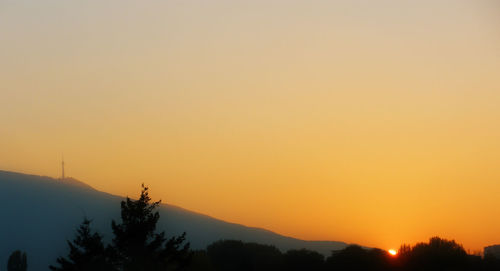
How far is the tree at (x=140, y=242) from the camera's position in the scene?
174 ft

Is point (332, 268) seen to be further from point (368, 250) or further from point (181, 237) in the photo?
point (181, 237)

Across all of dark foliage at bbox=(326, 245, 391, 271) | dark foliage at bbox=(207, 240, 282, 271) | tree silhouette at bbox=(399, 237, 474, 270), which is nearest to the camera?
tree silhouette at bbox=(399, 237, 474, 270)

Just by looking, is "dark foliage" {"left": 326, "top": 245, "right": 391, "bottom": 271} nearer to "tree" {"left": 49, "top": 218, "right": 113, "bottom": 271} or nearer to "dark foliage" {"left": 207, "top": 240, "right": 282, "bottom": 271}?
"dark foliage" {"left": 207, "top": 240, "right": 282, "bottom": 271}

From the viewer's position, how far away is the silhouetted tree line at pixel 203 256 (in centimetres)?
5341

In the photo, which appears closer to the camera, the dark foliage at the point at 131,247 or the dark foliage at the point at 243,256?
the dark foliage at the point at 131,247

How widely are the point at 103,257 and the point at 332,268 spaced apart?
66.0m

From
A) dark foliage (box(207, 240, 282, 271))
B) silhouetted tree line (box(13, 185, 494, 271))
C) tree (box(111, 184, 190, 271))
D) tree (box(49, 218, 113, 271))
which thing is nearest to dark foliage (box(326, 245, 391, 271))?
silhouetted tree line (box(13, 185, 494, 271))

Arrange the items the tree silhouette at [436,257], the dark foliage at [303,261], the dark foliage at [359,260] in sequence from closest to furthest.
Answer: the tree silhouette at [436,257]
the dark foliage at [359,260]
the dark foliage at [303,261]

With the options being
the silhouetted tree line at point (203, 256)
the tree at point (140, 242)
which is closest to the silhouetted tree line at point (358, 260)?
the silhouetted tree line at point (203, 256)

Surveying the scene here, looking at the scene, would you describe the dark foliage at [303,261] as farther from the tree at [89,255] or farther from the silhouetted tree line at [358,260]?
the tree at [89,255]

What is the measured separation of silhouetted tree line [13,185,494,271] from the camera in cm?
5341

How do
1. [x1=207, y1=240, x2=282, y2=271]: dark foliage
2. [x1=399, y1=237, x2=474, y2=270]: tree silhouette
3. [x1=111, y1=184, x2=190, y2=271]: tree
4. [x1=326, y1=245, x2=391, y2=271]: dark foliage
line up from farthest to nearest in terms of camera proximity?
1. [x1=207, y1=240, x2=282, y2=271]: dark foliage
2. [x1=326, y1=245, x2=391, y2=271]: dark foliage
3. [x1=399, y1=237, x2=474, y2=270]: tree silhouette
4. [x1=111, y1=184, x2=190, y2=271]: tree

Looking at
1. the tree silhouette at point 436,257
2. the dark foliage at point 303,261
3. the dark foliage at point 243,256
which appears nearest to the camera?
the tree silhouette at point 436,257

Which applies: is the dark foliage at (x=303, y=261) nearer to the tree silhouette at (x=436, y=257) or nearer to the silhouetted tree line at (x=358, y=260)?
the silhouetted tree line at (x=358, y=260)
